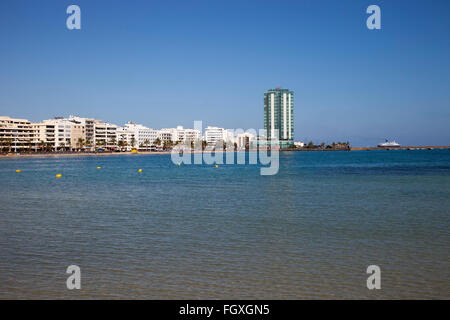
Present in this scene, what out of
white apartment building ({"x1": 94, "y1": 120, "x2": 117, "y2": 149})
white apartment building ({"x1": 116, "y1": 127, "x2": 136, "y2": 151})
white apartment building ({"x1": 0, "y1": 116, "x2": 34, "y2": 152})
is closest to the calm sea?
white apartment building ({"x1": 0, "y1": 116, "x2": 34, "y2": 152})

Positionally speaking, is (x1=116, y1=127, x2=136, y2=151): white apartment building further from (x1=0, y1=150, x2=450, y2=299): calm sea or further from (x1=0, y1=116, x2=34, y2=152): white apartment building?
(x1=0, y1=150, x2=450, y2=299): calm sea

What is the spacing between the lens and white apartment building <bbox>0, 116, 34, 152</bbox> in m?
145

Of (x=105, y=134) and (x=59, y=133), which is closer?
(x=59, y=133)

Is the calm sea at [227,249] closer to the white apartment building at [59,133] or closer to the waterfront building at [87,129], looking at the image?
the white apartment building at [59,133]

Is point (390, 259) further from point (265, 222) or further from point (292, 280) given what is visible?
point (265, 222)

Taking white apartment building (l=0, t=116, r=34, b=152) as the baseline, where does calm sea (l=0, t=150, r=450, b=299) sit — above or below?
below

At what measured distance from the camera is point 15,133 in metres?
150

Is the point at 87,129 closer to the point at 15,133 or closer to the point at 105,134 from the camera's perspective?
the point at 105,134

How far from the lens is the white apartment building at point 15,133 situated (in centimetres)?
14529

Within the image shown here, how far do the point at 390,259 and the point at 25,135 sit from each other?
539ft

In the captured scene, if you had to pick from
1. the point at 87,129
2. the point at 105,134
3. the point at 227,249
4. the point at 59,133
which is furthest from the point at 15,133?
the point at 227,249

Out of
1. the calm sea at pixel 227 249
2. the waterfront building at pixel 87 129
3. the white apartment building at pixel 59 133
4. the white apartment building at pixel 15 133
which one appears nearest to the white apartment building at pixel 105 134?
the waterfront building at pixel 87 129

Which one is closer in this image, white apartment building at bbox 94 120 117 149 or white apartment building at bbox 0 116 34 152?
white apartment building at bbox 0 116 34 152
